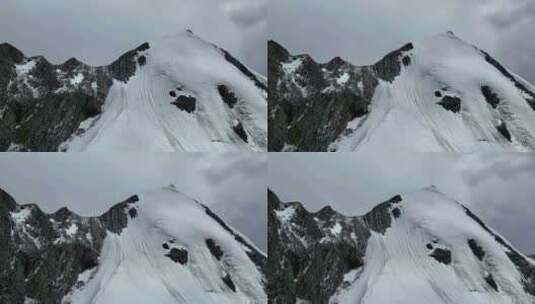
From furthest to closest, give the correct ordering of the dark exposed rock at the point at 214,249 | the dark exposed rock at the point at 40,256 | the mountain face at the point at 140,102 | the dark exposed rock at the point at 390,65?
the dark exposed rock at the point at 390,65 < the dark exposed rock at the point at 214,249 < the mountain face at the point at 140,102 < the dark exposed rock at the point at 40,256

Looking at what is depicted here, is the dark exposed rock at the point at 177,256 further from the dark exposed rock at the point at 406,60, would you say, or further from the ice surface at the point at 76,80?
the dark exposed rock at the point at 406,60

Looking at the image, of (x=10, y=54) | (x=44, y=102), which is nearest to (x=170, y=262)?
(x=44, y=102)

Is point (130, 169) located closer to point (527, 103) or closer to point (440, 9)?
point (440, 9)

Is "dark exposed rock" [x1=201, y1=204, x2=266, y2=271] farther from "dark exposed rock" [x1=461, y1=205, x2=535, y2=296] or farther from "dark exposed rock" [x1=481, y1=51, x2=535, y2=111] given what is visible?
"dark exposed rock" [x1=481, y1=51, x2=535, y2=111]

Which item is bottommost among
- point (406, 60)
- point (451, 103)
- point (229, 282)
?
point (229, 282)

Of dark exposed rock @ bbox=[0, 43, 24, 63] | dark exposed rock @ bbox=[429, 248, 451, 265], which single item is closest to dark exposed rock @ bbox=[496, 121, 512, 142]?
dark exposed rock @ bbox=[429, 248, 451, 265]

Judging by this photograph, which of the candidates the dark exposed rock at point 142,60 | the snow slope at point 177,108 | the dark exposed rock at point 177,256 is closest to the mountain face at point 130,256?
the dark exposed rock at point 177,256

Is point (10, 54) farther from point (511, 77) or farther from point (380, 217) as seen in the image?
point (511, 77)

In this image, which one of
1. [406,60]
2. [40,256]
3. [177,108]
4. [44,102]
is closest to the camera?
[40,256]
